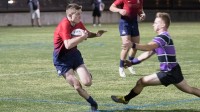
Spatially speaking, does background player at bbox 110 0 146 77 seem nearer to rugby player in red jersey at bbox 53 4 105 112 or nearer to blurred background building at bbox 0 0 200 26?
rugby player in red jersey at bbox 53 4 105 112

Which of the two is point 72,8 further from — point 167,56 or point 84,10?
point 84,10

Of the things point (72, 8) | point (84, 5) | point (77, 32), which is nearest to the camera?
point (72, 8)

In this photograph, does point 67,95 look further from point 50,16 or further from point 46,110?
point 50,16

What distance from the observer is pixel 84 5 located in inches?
1854

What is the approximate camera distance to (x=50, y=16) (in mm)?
45469

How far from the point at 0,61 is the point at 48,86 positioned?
19.0 ft

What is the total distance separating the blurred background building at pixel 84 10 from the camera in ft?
145

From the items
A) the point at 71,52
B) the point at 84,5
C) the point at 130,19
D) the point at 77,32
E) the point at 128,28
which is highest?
the point at 77,32

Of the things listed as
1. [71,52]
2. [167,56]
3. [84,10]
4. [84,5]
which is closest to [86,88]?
[71,52]

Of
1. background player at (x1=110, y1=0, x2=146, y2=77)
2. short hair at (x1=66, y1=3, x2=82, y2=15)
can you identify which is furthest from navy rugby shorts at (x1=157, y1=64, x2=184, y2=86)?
background player at (x1=110, y1=0, x2=146, y2=77)

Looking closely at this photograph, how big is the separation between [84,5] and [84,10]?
21.8 inches

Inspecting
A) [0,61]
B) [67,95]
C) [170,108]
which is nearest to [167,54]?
[170,108]

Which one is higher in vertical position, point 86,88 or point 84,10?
point 86,88

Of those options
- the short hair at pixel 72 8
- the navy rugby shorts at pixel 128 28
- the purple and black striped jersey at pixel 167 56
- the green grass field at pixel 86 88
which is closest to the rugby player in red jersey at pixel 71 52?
the short hair at pixel 72 8
